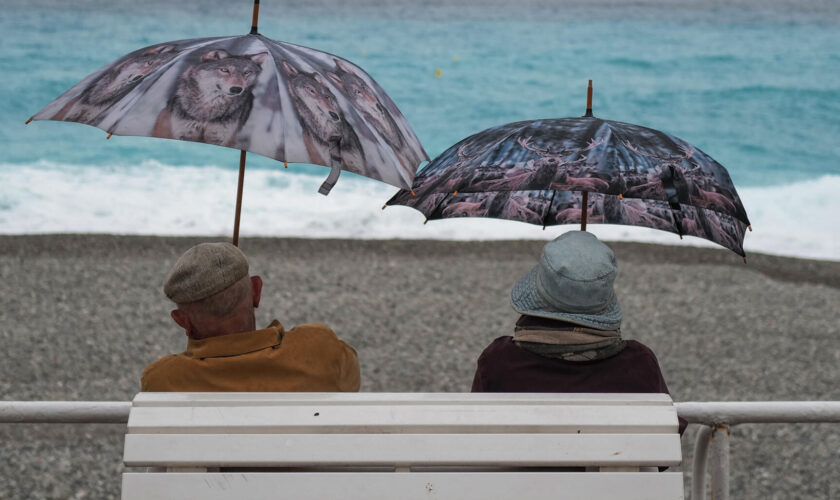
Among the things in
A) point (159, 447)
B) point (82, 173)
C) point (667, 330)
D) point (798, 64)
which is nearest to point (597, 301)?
point (159, 447)

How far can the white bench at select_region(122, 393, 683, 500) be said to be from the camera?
1589mm

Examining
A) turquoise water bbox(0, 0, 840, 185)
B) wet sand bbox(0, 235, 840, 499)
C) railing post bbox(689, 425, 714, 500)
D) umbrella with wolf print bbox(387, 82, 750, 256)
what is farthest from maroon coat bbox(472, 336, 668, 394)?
turquoise water bbox(0, 0, 840, 185)

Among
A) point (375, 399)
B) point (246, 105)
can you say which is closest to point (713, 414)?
point (375, 399)

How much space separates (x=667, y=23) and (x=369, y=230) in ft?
62.2

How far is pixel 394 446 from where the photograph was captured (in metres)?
1.61

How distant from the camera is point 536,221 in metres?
3.07

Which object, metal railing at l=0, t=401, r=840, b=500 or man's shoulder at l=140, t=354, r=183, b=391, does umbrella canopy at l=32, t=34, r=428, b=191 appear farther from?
metal railing at l=0, t=401, r=840, b=500

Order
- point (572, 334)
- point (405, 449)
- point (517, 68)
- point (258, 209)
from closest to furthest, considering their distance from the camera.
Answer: point (405, 449), point (572, 334), point (258, 209), point (517, 68)

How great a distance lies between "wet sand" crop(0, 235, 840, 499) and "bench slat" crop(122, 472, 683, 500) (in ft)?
10.3

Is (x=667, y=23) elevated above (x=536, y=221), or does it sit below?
below

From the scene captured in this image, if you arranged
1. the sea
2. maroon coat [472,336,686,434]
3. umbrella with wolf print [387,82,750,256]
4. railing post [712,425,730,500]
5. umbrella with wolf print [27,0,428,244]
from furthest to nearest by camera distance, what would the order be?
the sea, umbrella with wolf print [387,82,750,256], umbrella with wolf print [27,0,428,244], maroon coat [472,336,686,434], railing post [712,425,730,500]

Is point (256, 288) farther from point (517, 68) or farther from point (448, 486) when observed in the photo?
point (517, 68)

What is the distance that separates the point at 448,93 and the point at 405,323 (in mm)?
21547

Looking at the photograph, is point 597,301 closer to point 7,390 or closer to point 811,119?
point 7,390
